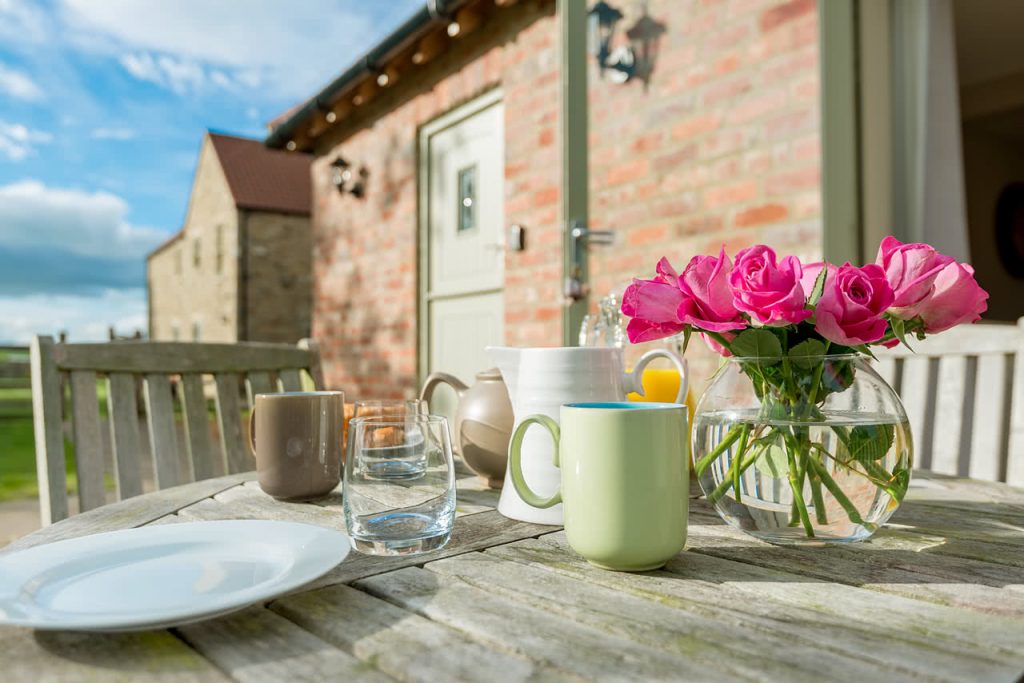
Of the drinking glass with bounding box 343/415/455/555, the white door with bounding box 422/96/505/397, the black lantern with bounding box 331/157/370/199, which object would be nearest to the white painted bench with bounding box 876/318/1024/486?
the drinking glass with bounding box 343/415/455/555

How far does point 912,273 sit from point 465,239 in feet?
10.7

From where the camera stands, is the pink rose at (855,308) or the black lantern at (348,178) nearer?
the pink rose at (855,308)

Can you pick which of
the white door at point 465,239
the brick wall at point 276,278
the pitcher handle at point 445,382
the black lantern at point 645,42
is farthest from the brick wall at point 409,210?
the brick wall at point 276,278

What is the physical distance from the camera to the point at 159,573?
0.48 m

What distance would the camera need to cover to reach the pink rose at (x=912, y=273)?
52 centimetres

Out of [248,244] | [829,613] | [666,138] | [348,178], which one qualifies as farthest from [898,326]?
[248,244]

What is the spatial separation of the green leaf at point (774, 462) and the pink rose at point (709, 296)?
0.10 m

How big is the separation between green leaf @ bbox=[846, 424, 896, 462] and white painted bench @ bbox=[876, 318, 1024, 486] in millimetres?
685

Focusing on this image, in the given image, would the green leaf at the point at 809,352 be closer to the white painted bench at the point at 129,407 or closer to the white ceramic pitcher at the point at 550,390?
the white ceramic pitcher at the point at 550,390

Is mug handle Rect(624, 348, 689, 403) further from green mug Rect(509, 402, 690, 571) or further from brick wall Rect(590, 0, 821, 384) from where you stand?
brick wall Rect(590, 0, 821, 384)

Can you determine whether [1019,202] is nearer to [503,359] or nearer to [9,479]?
[503,359]

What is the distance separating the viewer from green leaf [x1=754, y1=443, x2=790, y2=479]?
21.5 inches

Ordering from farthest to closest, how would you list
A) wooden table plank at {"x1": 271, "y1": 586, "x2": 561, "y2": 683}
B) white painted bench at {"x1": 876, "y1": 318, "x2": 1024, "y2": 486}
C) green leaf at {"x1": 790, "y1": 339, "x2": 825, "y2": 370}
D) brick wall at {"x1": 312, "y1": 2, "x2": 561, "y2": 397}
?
brick wall at {"x1": 312, "y1": 2, "x2": 561, "y2": 397} → white painted bench at {"x1": 876, "y1": 318, "x2": 1024, "y2": 486} → green leaf at {"x1": 790, "y1": 339, "x2": 825, "y2": 370} → wooden table plank at {"x1": 271, "y1": 586, "x2": 561, "y2": 683}

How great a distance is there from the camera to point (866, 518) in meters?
0.55
